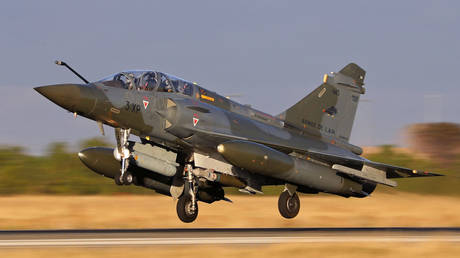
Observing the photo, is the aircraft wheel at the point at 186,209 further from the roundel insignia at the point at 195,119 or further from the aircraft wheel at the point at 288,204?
the roundel insignia at the point at 195,119

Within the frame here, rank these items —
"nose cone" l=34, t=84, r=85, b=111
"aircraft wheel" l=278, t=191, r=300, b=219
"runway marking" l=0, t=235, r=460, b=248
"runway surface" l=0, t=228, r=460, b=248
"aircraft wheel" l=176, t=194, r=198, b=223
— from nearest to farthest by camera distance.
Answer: "runway marking" l=0, t=235, r=460, b=248
"runway surface" l=0, t=228, r=460, b=248
"nose cone" l=34, t=84, r=85, b=111
"aircraft wheel" l=176, t=194, r=198, b=223
"aircraft wheel" l=278, t=191, r=300, b=219

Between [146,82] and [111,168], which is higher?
[146,82]

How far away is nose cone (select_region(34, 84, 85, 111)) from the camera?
43.1ft

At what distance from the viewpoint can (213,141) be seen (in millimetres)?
15180

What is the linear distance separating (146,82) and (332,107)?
5.97 m

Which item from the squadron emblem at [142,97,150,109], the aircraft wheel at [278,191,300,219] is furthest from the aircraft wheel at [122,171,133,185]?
the aircraft wheel at [278,191,300,219]

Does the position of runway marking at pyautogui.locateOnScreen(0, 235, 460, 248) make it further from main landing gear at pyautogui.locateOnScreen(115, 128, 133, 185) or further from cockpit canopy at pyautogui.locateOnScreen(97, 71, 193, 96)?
cockpit canopy at pyautogui.locateOnScreen(97, 71, 193, 96)

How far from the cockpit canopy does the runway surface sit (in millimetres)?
→ 3115

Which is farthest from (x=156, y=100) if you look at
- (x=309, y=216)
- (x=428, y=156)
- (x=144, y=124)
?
(x=428, y=156)

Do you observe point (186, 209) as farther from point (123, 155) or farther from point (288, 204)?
point (288, 204)

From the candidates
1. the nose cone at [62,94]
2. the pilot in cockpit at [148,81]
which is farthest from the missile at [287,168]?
the nose cone at [62,94]

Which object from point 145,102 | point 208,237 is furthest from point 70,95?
point 208,237

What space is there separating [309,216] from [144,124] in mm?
9232

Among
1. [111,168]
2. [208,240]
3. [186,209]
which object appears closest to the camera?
[208,240]
